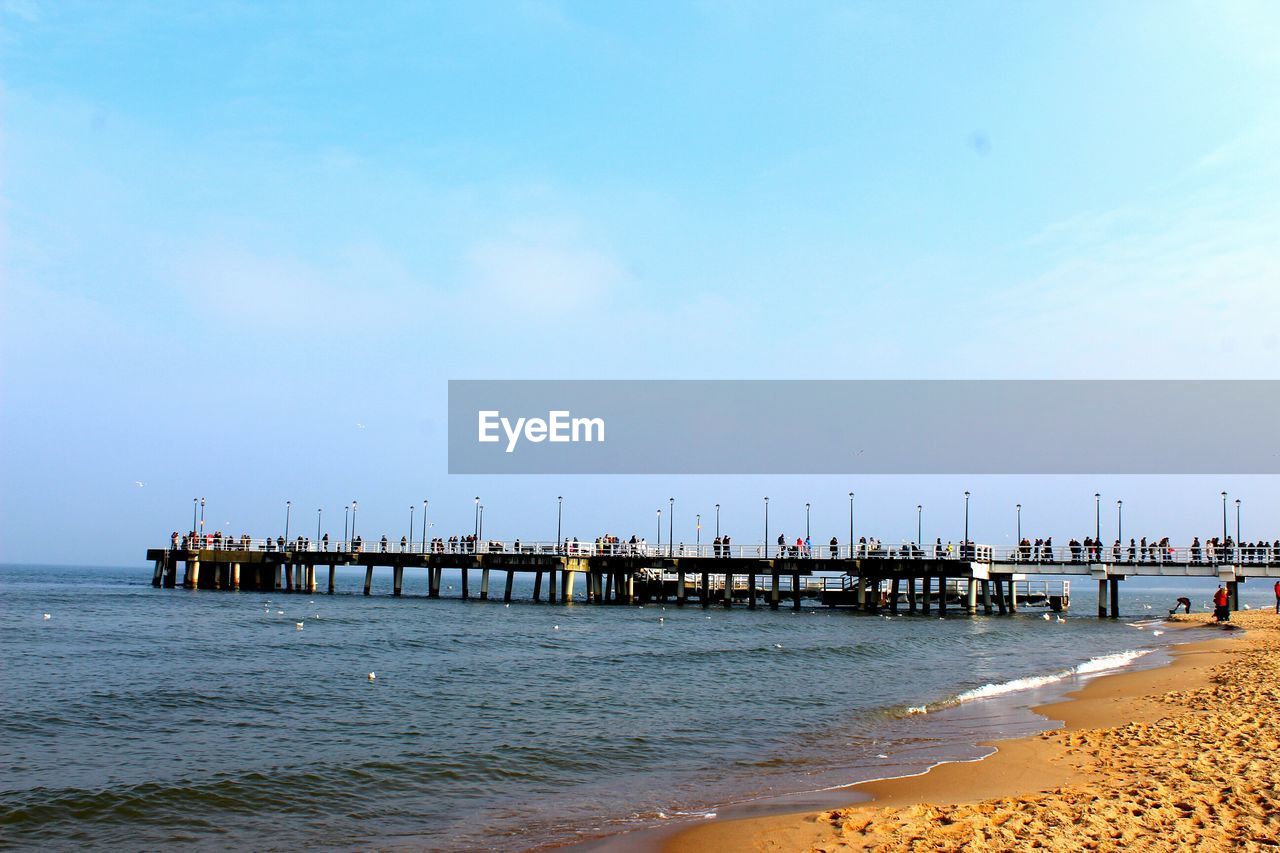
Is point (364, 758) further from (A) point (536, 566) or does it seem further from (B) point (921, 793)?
(A) point (536, 566)

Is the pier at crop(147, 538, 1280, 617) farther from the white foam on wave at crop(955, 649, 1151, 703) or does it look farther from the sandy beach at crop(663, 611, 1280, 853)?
the sandy beach at crop(663, 611, 1280, 853)

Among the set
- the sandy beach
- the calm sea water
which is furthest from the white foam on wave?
the sandy beach

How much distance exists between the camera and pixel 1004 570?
51.2m

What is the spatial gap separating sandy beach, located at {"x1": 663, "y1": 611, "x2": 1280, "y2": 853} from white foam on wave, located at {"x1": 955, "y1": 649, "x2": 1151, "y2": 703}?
14.1ft

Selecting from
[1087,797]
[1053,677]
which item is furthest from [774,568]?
[1087,797]

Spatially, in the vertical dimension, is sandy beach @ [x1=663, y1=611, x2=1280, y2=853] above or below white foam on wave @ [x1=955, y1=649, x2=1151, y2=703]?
above

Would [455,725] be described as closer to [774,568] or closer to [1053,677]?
[1053,677]

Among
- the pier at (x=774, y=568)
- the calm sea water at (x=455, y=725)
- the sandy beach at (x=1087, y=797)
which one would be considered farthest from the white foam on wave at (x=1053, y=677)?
the pier at (x=774, y=568)

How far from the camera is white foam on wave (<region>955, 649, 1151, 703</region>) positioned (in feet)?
73.2

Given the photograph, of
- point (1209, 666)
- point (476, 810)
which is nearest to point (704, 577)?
point (1209, 666)

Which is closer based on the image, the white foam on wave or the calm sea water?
the calm sea water

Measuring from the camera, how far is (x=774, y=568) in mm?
54219

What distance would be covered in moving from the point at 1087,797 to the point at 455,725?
11200 millimetres

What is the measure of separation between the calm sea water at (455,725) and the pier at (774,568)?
41.6 feet
